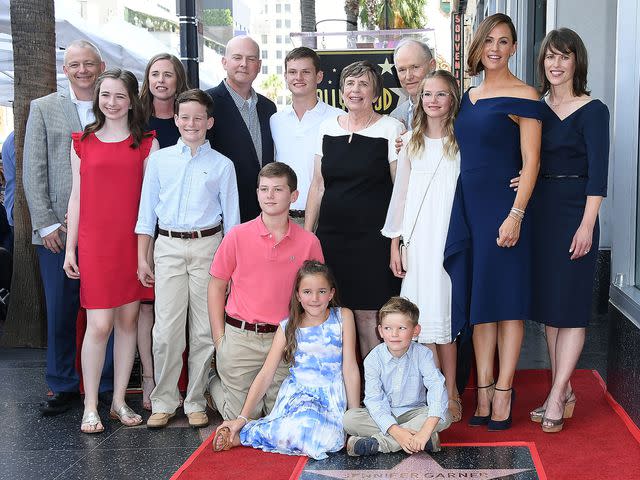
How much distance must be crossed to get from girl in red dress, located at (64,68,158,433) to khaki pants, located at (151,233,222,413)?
19 cm

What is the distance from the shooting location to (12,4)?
7.58 metres

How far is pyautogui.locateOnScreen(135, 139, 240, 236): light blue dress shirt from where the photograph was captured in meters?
5.04

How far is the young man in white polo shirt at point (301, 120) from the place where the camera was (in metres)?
5.49

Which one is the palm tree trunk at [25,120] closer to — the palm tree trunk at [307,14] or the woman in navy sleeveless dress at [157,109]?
the woman in navy sleeveless dress at [157,109]

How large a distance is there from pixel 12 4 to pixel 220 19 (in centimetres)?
4349

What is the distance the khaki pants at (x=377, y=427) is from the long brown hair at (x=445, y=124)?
1388 millimetres

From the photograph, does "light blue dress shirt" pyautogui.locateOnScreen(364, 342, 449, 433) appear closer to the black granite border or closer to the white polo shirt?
the black granite border

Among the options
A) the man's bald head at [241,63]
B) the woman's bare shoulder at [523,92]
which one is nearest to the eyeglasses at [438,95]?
the woman's bare shoulder at [523,92]

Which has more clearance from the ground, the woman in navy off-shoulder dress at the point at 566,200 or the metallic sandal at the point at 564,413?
the woman in navy off-shoulder dress at the point at 566,200

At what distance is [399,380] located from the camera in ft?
14.9

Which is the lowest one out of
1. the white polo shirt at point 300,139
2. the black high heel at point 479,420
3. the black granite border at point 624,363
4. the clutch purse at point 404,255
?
the black high heel at point 479,420

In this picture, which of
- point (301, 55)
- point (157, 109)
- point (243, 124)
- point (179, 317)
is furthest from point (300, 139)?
point (179, 317)

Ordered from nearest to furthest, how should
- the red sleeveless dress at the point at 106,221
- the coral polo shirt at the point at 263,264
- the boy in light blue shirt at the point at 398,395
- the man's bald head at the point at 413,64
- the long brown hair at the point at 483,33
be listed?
1. the boy in light blue shirt at the point at 398,395
2. the long brown hair at the point at 483,33
3. the coral polo shirt at the point at 263,264
4. the red sleeveless dress at the point at 106,221
5. the man's bald head at the point at 413,64

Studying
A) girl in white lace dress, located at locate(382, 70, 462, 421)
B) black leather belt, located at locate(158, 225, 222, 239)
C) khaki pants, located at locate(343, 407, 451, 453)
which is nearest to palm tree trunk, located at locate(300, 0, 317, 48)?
black leather belt, located at locate(158, 225, 222, 239)
